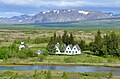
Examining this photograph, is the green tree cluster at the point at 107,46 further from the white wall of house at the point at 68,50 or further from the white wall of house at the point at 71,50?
the white wall of house at the point at 68,50

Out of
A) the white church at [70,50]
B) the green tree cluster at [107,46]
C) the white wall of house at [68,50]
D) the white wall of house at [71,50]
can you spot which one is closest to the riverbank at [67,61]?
the green tree cluster at [107,46]

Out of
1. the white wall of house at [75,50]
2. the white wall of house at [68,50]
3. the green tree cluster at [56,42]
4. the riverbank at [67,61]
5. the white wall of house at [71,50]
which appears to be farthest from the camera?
the white wall of house at [68,50]

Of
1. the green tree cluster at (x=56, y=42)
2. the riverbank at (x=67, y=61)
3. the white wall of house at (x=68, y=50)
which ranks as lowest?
the white wall of house at (x=68, y=50)

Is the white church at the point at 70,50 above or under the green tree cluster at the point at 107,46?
under

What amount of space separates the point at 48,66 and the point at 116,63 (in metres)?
18.6

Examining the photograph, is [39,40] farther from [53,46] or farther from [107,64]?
[107,64]

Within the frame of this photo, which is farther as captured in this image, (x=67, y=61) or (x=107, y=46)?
(x=107, y=46)

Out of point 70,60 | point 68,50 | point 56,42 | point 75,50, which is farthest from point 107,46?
point 56,42

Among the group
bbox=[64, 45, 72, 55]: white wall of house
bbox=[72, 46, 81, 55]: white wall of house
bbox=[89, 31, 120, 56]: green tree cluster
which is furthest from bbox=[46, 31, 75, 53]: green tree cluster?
bbox=[89, 31, 120, 56]: green tree cluster

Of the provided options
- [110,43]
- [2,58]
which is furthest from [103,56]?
[2,58]

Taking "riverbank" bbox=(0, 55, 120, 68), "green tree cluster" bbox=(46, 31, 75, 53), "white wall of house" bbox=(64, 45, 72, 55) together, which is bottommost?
"white wall of house" bbox=(64, 45, 72, 55)

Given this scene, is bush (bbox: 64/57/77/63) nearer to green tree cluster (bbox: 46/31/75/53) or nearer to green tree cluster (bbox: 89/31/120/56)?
green tree cluster (bbox: 89/31/120/56)

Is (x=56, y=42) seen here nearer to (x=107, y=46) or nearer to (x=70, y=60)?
(x=107, y=46)

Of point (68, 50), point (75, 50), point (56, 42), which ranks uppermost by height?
point (56, 42)
